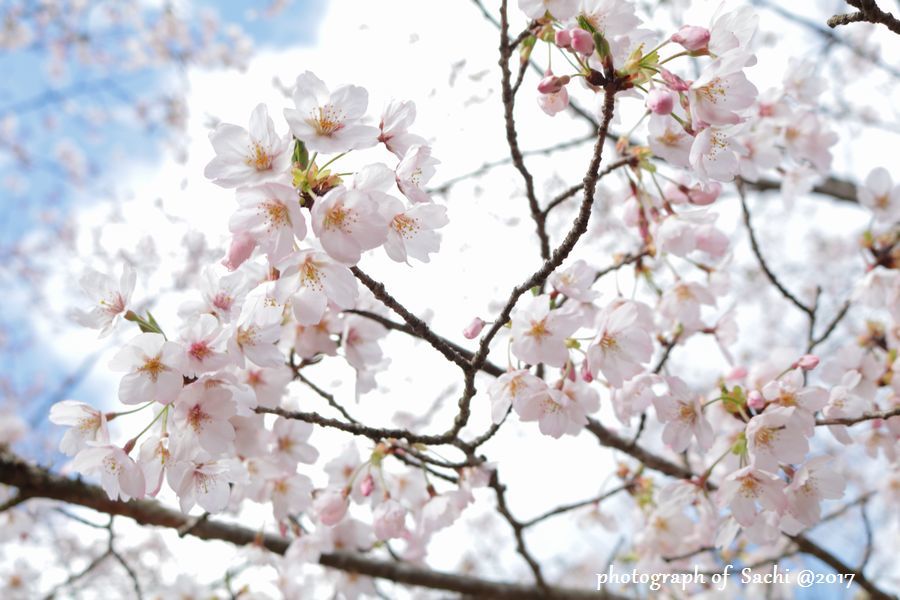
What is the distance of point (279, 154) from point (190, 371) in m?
0.50

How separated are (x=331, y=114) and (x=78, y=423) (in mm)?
954

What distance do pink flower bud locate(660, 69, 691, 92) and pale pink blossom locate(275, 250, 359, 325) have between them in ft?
2.50

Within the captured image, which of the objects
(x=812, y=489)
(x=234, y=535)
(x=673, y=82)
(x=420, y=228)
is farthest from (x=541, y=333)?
(x=234, y=535)

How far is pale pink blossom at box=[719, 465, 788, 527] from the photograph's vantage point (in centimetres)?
164

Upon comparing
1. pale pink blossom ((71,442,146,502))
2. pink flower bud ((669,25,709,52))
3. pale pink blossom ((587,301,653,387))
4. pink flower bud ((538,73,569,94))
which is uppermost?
pink flower bud ((669,25,709,52))

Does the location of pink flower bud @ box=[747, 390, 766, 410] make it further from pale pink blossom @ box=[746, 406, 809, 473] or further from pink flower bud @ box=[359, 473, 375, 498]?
pink flower bud @ box=[359, 473, 375, 498]

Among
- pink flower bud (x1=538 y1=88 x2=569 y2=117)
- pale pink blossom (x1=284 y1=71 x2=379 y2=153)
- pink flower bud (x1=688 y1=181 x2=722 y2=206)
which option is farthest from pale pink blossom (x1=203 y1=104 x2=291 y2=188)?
pink flower bud (x1=688 y1=181 x2=722 y2=206)

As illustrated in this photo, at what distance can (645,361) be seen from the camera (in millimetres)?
1712

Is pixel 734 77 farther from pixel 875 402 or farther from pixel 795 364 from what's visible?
pixel 875 402

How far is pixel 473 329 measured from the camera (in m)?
1.54

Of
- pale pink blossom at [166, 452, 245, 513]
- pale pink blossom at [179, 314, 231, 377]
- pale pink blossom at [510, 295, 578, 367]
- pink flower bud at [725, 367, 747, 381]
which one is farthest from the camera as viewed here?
pink flower bud at [725, 367, 747, 381]

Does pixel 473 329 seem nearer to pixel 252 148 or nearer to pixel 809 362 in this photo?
pixel 252 148

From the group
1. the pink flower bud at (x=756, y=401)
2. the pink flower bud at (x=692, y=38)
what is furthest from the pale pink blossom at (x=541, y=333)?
the pink flower bud at (x=692, y=38)

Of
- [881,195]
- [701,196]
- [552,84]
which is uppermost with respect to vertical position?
[881,195]
